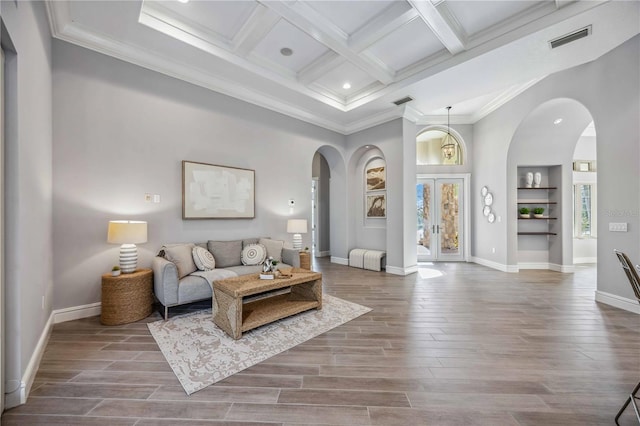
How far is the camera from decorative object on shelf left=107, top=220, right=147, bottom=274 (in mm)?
2848

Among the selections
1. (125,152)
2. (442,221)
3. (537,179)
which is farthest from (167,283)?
(537,179)

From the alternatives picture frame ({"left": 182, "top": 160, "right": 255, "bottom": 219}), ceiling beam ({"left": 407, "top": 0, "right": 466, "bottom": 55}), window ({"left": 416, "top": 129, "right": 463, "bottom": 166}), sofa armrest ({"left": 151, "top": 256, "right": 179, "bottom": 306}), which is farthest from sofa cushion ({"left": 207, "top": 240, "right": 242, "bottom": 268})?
window ({"left": 416, "top": 129, "right": 463, "bottom": 166})

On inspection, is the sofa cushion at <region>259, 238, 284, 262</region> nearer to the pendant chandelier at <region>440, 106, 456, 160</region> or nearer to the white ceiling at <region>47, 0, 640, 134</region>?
the white ceiling at <region>47, 0, 640, 134</region>

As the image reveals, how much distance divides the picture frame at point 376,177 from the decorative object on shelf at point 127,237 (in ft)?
15.8

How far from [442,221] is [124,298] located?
23.0 feet

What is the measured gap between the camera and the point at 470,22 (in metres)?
3.20

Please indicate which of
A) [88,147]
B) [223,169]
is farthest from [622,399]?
[88,147]

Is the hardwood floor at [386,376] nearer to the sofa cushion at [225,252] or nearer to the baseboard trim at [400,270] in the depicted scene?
the sofa cushion at [225,252]

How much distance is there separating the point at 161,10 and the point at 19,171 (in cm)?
248

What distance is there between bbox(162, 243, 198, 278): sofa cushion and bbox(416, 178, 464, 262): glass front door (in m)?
5.73

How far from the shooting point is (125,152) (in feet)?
11.0

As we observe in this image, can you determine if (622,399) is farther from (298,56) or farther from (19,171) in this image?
(298,56)

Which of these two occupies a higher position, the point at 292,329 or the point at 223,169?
the point at 223,169

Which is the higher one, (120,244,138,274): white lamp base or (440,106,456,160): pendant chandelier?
(440,106,456,160): pendant chandelier
